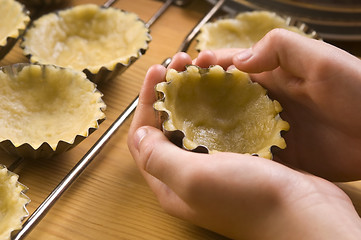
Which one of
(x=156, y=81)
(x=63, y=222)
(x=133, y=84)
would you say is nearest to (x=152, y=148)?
(x=156, y=81)

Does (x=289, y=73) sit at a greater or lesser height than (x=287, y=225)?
greater

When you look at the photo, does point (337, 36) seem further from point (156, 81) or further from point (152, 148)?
point (152, 148)

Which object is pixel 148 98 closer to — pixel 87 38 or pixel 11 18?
pixel 87 38

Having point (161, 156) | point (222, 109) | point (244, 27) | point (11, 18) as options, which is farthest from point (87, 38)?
point (161, 156)

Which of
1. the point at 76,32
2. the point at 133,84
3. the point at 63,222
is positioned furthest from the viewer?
the point at 76,32

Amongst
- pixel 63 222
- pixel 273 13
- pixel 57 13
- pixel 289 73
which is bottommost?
pixel 63 222

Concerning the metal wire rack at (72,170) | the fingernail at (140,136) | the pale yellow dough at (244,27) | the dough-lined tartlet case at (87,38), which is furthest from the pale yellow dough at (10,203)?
the pale yellow dough at (244,27)

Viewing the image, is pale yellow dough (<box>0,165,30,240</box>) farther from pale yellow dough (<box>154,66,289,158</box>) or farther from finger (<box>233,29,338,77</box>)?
finger (<box>233,29,338,77</box>)
